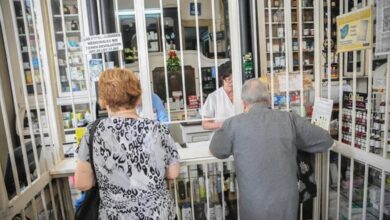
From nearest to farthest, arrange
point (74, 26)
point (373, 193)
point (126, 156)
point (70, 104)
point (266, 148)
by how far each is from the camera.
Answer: point (126, 156)
point (266, 148)
point (373, 193)
point (70, 104)
point (74, 26)

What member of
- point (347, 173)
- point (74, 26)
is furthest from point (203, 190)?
point (74, 26)

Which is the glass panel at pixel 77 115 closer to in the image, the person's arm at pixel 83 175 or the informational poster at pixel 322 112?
the person's arm at pixel 83 175

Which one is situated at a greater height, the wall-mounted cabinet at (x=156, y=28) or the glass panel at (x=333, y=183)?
the wall-mounted cabinet at (x=156, y=28)

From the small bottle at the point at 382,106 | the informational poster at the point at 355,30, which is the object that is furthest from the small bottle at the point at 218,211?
the informational poster at the point at 355,30

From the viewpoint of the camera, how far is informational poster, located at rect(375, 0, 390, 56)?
1338 mm

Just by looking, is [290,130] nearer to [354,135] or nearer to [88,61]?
[354,135]

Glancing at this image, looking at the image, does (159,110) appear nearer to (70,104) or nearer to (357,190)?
(357,190)

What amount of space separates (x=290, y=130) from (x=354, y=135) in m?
0.50

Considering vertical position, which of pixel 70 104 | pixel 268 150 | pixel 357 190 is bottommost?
pixel 357 190

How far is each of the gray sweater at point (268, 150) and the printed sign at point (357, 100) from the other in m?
0.29

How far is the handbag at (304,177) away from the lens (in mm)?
1659

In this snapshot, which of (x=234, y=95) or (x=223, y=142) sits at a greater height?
(x=234, y=95)

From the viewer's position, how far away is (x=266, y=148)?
147 cm

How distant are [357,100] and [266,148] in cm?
64
